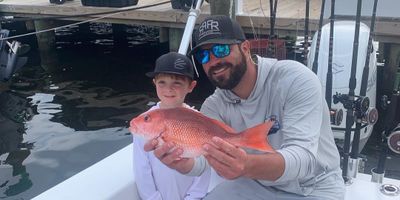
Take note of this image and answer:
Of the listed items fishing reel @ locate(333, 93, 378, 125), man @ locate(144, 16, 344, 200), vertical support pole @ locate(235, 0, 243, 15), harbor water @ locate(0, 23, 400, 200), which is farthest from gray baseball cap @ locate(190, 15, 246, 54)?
vertical support pole @ locate(235, 0, 243, 15)

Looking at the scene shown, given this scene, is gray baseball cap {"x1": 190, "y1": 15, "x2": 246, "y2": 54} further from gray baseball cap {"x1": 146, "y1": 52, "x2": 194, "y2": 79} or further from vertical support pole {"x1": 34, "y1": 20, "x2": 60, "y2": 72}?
vertical support pole {"x1": 34, "y1": 20, "x2": 60, "y2": 72}

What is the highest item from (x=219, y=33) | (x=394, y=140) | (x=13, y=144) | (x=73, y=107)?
(x=219, y=33)

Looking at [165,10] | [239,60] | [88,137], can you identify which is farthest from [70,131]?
[239,60]

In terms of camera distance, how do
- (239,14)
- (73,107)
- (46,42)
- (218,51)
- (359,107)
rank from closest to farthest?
(218,51) < (359,107) < (73,107) < (239,14) < (46,42)

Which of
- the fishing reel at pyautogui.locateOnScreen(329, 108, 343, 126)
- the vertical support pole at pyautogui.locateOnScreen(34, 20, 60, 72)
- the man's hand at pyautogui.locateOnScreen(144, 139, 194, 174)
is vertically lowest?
the vertical support pole at pyautogui.locateOnScreen(34, 20, 60, 72)

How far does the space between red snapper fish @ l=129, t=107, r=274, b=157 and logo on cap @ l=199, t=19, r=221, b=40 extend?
0.49m

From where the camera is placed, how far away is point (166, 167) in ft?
8.96

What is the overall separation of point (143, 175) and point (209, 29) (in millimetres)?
1043

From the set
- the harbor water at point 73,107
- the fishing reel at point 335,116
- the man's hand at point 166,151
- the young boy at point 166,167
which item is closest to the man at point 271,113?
the man's hand at point 166,151

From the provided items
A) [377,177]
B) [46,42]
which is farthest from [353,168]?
[46,42]

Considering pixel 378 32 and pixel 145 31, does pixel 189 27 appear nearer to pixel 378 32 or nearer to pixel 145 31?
pixel 378 32

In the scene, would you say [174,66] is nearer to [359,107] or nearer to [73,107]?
[359,107]

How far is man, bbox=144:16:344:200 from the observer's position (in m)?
2.01

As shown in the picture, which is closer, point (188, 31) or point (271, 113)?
point (271, 113)
